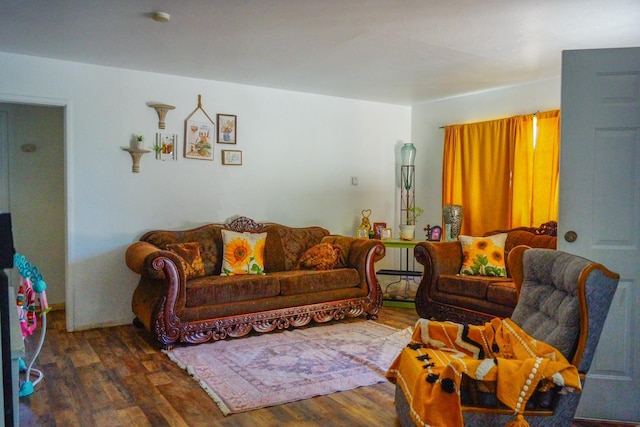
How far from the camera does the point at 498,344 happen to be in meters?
2.28

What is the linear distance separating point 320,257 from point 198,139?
170 cm

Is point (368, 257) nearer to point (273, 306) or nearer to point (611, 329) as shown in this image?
point (273, 306)

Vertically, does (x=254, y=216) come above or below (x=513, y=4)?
below

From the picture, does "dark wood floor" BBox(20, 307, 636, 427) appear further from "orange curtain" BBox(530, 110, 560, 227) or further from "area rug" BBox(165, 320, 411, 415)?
"orange curtain" BBox(530, 110, 560, 227)

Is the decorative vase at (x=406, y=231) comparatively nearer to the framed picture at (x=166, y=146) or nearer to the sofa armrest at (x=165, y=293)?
the framed picture at (x=166, y=146)

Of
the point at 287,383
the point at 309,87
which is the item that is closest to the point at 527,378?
the point at 287,383

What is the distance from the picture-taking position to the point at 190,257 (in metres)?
4.13

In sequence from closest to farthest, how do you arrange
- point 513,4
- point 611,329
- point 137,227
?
1. point 611,329
2. point 513,4
3. point 137,227

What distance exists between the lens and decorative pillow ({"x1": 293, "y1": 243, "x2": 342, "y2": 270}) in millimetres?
4680

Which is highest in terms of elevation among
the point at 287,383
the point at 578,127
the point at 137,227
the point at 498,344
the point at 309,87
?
the point at 309,87

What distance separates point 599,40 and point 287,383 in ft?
11.0

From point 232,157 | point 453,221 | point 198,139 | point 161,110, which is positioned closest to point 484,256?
point 453,221

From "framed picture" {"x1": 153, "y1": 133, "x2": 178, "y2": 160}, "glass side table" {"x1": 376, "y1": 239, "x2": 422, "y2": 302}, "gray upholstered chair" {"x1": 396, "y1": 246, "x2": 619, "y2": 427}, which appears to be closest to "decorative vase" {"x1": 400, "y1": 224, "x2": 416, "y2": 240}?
"glass side table" {"x1": 376, "y1": 239, "x2": 422, "y2": 302}

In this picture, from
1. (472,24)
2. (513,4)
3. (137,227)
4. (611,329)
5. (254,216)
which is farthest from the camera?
(254,216)
